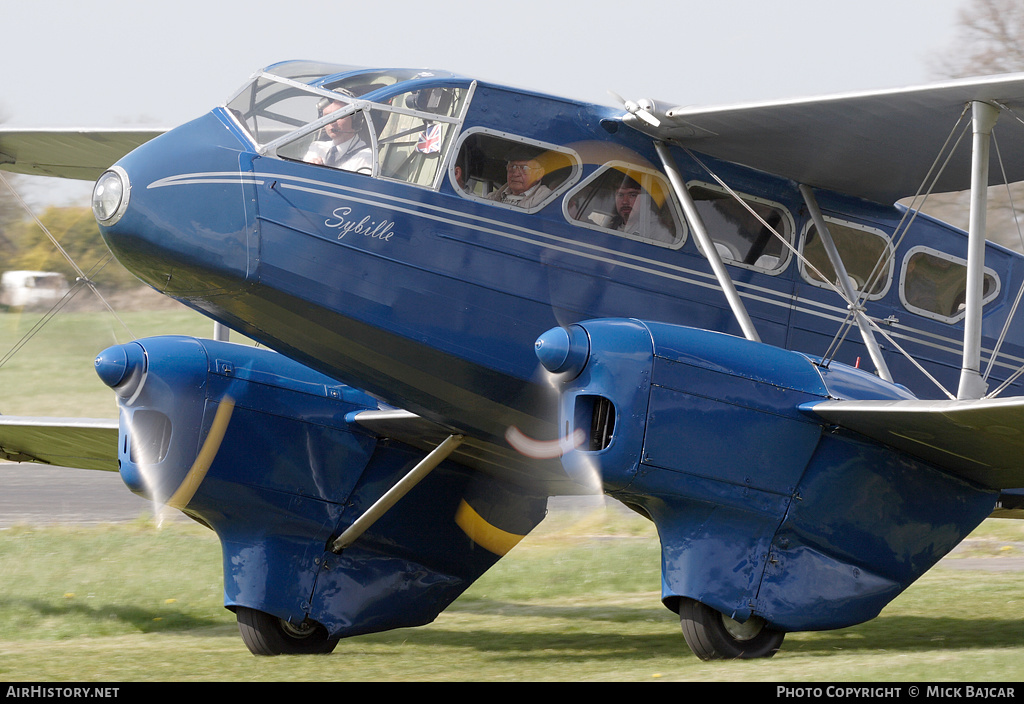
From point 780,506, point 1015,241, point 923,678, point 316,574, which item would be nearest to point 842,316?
point 780,506

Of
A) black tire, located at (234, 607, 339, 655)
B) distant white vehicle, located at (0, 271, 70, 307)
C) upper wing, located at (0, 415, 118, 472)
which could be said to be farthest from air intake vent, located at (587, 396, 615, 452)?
distant white vehicle, located at (0, 271, 70, 307)

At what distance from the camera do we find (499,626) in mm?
13391

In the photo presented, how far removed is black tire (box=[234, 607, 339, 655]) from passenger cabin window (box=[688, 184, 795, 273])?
18.3 ft

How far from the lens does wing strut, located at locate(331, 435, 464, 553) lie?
1049cm

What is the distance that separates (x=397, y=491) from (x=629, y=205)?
358cm

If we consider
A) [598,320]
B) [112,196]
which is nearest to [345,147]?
[112,196]

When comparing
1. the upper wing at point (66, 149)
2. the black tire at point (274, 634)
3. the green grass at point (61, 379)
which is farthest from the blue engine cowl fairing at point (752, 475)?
the green grass at point (61, 379)

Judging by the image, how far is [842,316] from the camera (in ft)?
34.0

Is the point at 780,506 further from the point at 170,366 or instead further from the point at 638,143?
→ the point at 170,366

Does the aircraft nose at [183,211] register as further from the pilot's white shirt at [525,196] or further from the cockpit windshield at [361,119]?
the pilot's white shirt at [525,196]

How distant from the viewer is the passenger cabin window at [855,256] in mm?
10242

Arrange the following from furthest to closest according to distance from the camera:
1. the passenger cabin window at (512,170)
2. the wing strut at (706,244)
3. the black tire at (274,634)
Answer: the black tire at (274,634) < the wing strut at (706,244) < the passenger cabin window at (512,170)

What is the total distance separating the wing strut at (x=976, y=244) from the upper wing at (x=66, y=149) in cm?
789

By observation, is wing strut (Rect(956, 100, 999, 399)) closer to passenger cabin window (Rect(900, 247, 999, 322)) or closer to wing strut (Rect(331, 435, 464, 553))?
passenger cabin window (Rect(900, 247, 999, 322))
